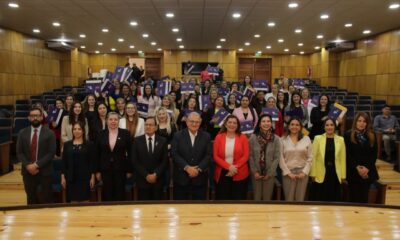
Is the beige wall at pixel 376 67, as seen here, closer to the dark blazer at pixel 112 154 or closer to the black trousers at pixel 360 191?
the black trousers at pixel 360 191

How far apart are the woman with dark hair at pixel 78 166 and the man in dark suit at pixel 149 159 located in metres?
0.52

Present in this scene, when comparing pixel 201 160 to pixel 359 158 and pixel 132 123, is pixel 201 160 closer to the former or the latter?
pixel 132 123

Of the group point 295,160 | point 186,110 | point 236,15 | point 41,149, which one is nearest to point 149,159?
point 41,149

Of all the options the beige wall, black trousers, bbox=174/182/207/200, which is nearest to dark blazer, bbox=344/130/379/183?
black trousers, bbox=174/182/207/200

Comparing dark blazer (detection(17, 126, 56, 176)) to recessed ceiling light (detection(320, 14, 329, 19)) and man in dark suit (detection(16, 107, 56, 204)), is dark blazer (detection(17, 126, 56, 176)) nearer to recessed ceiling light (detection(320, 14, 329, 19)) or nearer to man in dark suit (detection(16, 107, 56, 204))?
man in dark suit (detection(16, 107, 56, 204))

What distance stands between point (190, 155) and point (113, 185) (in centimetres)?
97

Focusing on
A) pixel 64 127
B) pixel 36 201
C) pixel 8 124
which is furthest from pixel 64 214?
pixel 8 124

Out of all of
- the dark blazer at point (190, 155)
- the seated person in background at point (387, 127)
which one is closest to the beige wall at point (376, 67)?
the seated person in background at point (387, 127)

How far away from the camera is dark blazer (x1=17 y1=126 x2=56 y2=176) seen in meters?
4.03

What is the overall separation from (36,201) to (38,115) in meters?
1.02

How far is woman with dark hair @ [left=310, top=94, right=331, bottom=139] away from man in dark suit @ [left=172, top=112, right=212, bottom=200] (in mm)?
3170

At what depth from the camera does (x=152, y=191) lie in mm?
4012

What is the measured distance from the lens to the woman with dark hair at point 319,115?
644 centimetres

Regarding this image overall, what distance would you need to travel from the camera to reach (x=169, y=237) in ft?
6.89
